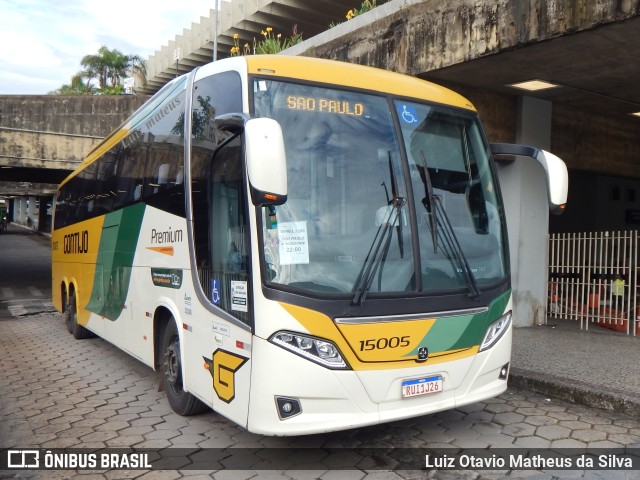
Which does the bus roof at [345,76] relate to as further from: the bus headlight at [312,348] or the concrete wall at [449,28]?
the concrete wall at [449,28]

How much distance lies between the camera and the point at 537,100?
10070mm

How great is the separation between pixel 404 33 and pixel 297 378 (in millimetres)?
6882

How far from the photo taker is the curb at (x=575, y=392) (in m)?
5.41

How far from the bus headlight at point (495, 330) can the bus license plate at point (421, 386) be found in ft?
1.75

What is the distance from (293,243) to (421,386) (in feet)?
4.59

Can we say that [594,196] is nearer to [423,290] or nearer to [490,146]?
[490,146]

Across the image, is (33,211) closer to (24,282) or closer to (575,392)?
(24,282)

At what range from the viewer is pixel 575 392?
5.81m

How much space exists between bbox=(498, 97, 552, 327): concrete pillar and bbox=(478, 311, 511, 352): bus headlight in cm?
508

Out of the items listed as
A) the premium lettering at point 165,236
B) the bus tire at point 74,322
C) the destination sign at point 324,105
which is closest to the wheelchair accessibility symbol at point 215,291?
the premium lettering at point 165,236

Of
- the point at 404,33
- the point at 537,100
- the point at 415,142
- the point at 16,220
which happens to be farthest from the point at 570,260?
the point at 16,220

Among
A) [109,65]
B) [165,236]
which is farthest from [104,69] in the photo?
[165,236]

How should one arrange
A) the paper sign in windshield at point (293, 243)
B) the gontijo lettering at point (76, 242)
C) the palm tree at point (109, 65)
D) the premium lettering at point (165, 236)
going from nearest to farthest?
1. the paper sign in windshield at point (293, 243)
2. the premium lettering at point (165, 236)
3. the gontijo lettering at point (76, 242)
4. the palm tree at point (109, 65)

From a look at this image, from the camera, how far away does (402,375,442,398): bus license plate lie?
13.4 ft
